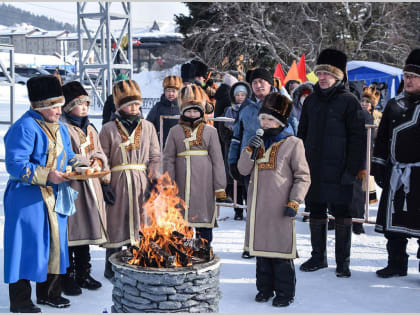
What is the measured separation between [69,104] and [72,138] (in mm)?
327

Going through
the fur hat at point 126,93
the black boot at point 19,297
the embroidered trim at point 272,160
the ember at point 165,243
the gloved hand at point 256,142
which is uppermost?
the fur hat at point 126,93

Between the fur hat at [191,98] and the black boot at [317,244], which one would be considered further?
the black boot at [317,244]

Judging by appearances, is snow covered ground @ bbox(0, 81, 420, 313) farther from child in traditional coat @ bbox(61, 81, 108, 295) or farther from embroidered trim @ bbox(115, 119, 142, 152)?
embroidered trim @ bbox(115, 119, 142, 152)

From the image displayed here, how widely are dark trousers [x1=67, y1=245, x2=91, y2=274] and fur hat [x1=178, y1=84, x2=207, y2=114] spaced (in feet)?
5.43

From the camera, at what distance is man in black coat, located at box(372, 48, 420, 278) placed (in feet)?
16.3

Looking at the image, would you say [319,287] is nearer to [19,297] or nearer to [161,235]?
[161,235]

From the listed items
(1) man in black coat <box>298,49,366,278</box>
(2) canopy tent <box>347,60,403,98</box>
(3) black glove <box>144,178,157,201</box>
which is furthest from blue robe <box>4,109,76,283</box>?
(2) canopy tent <box>347,60,403,98</box>

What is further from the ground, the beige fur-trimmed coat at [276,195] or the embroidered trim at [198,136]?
the embroidered trim at [198,136]

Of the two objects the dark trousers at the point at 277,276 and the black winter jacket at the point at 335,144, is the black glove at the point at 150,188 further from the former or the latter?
the black winter jacket at the point at 335,144

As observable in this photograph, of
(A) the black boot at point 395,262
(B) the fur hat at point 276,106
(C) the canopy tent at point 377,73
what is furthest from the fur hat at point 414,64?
(C) the canopy tent at point 377,73

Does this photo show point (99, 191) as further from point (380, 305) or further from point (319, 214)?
point (380, 305)

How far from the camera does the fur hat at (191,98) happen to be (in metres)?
5.26

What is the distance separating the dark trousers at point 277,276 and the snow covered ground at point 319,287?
141mm

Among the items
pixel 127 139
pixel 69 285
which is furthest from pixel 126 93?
pixel 69 285
